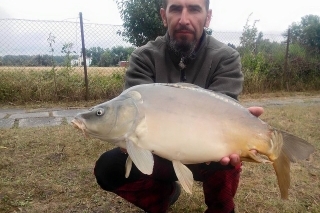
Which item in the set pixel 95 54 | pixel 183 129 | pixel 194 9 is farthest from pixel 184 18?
pixel 95 54

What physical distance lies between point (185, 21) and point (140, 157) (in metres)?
1.04

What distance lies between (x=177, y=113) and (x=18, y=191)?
5.27 ft

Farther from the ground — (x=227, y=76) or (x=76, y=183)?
(x=227, y=76)

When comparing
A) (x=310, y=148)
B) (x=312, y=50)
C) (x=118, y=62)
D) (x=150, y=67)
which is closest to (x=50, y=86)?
(x=118, y=62)

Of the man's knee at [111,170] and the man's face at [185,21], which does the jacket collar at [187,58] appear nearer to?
the man's face at [185,21]

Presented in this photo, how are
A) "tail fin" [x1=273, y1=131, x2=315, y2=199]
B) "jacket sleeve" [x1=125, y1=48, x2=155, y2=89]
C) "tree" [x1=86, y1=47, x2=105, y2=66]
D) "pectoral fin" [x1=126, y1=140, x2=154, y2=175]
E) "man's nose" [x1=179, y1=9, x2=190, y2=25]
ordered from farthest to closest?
"tree" [x1=86, y1=47, x2=105, y2=66]
"jacket sleeve" [x1=125, y1=48, x2=155, y2=89]
"man's nose" [x1=179, y1=9, x2=190, y2=25]
"tail fin" [x1=273, y1=131, x2=315, y2=199]
"pectoral fin" [x1=126, y1=140, x2=154, y2=175]

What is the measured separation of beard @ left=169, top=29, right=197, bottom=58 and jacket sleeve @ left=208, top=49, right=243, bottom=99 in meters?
0.18

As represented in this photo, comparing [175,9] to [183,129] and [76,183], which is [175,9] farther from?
[76,183]

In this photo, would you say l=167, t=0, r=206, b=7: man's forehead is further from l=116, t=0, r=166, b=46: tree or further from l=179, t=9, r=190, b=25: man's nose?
l=116, t=0, r=166, b=46: tree

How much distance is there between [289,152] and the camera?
1.75 m

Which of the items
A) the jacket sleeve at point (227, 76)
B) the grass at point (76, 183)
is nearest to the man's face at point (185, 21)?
the jacket sleeve at point (227, 76)

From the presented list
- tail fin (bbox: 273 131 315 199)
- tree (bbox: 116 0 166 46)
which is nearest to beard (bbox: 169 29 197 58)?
tail fin (bbox: 273 131 315 199)

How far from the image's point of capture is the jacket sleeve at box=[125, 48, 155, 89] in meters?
2.38

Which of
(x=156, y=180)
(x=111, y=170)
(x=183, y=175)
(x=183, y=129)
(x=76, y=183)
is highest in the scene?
(x=183, y=129)
